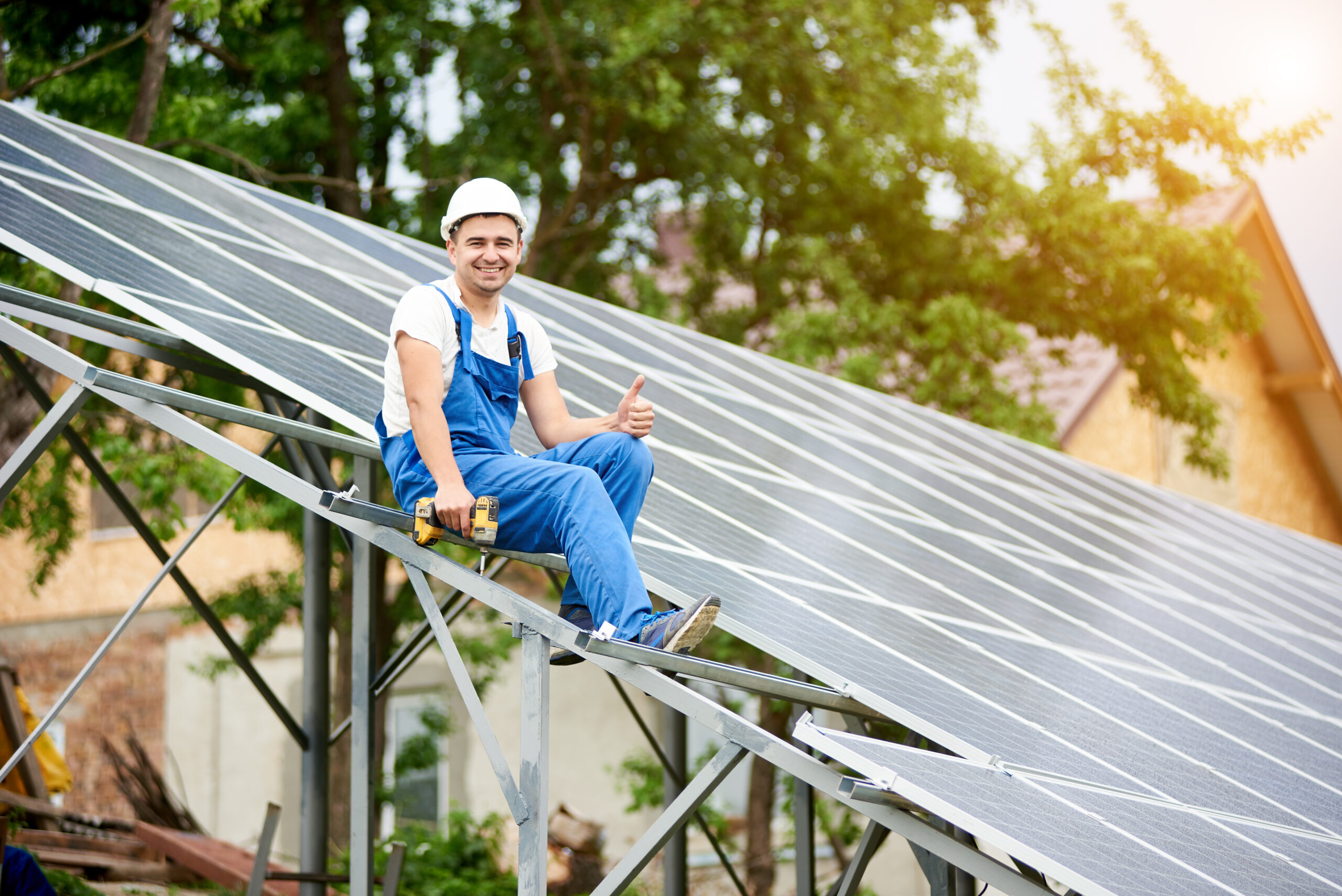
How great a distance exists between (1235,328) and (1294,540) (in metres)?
5.24

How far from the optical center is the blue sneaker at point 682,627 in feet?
13.1

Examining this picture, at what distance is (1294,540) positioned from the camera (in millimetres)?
12742

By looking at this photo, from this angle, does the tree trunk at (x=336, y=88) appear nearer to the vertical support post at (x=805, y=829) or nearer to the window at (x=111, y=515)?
the window at (x=111, y=515)

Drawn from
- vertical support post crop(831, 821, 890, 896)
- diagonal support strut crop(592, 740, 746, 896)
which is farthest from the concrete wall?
diagonal support strut crop(592, 740, 746, 896)

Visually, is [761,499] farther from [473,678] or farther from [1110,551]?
[473,678]

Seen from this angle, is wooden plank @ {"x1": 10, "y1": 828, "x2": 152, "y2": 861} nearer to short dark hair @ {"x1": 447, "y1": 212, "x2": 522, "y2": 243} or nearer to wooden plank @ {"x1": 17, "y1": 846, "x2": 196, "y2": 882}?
wooden plank @ {"x1": 17, "y1": 846, "x2": 196, "y2": 882}

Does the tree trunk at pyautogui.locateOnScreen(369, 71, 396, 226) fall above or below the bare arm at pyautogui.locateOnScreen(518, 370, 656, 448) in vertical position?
above

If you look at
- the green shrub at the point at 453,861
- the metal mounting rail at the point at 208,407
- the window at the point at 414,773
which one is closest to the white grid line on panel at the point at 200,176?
the metal mounting rail at the point at 208,407

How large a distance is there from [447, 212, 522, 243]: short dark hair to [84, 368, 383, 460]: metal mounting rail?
2.92 feet

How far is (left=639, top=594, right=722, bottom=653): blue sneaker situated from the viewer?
4.00 m

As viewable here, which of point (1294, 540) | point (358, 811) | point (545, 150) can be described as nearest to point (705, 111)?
point (545, 150)

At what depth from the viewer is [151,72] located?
38.4ft

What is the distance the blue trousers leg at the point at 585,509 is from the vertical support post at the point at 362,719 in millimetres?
1578

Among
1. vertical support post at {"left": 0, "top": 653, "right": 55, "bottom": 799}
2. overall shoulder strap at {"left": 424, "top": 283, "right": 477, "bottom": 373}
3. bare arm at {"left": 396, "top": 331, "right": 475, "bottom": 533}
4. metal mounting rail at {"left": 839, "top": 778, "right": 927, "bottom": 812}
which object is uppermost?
overall shoulder strap at {"left": 424, "top": 283, "right": 477, "bottom": 373}
